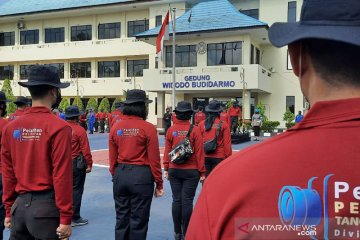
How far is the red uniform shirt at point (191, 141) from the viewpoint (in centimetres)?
550

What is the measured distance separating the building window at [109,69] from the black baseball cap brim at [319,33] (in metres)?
34.1

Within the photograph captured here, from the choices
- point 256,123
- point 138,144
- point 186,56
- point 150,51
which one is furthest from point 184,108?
point 150,51

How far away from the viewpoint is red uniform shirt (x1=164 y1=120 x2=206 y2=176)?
550 centimetres

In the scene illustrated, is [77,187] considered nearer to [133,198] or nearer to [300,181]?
[133,198]

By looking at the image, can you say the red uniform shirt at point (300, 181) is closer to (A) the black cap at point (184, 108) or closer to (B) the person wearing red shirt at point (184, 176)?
(B) the person wearing red shirt at point (184, 176)

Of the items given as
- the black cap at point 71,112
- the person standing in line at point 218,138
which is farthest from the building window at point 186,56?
the black cap at point 71,112

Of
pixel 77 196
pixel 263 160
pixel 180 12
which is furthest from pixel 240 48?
pixel 263 160

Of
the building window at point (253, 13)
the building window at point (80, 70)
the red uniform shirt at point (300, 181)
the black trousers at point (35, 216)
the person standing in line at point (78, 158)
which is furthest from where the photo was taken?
the building window at point (80, 70)

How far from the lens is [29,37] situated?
3784cm

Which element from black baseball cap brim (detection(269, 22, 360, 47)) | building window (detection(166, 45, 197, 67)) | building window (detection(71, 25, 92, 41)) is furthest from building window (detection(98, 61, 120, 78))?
black baseball cap brim (detection(269, 22, 360, 47))

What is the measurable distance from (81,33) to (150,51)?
775cm

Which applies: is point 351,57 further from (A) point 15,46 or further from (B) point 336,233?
(A) point 15,46

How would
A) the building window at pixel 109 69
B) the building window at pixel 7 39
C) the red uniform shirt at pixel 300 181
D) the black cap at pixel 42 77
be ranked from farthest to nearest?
the building window at pixel 7 39, the building window at pixel 109 69, the black cap at pixel 42 77, the red uniform shirt at pixel 300 181

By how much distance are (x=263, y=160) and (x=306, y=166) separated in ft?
0.39
